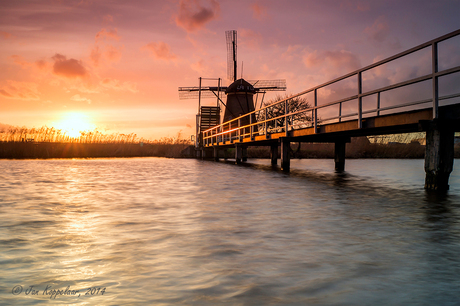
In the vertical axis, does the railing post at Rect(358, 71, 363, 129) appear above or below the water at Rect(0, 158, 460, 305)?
above

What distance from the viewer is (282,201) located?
838cm

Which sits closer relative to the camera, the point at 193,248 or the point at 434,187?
the point at 193,248

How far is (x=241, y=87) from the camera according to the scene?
39.2m

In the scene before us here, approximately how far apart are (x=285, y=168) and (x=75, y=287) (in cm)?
1640

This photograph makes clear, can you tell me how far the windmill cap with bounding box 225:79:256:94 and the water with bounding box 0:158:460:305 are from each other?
32.0m

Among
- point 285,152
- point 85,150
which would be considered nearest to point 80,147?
point 85,150

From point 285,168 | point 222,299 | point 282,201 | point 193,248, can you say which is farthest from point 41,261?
point 285,168

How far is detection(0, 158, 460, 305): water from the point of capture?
2924mm

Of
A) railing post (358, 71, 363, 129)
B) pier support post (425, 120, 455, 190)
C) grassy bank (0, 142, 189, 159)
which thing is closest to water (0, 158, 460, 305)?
pier support post (425, 120, 455, 190)

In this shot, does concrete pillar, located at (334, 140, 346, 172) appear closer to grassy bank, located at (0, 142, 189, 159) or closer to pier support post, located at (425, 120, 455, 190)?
pier support post, located at (425, 120, 455, 190)

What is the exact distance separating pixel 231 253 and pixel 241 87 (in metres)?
35.8

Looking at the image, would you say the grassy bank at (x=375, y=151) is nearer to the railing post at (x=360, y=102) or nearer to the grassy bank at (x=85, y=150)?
the grassy bank at (x=85, y=150)

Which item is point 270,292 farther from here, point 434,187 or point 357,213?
point 434,187

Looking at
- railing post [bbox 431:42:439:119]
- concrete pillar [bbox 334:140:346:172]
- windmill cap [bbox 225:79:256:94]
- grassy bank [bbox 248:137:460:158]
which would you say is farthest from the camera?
grassy bank [bbox 248:137:460:158]
